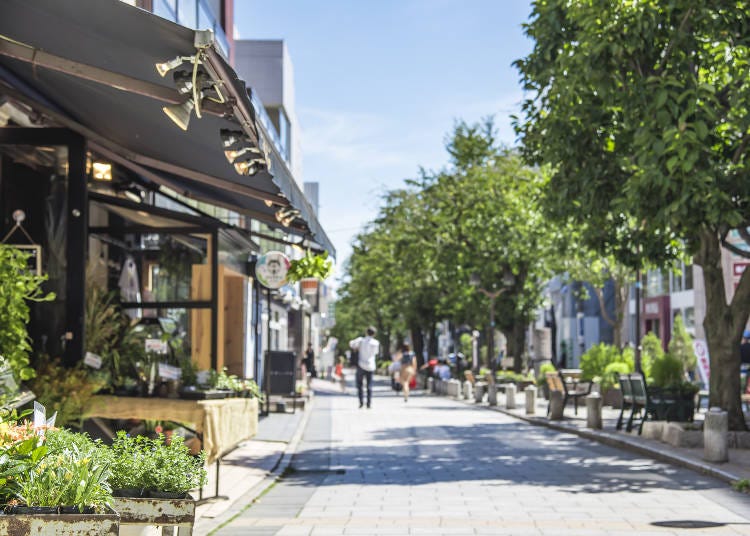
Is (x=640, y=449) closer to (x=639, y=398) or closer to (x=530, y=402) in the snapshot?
(x=639, y=398)

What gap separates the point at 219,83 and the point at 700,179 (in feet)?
31.9

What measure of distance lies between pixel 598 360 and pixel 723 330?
13.5 meters

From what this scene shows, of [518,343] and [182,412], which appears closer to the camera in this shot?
[182,412]

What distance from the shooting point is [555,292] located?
95.2 meters

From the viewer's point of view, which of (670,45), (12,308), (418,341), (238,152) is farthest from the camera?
(418,341)

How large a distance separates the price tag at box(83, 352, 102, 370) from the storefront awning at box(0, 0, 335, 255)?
5.92ft

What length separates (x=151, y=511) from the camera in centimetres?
480

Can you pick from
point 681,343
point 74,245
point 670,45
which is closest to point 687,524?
point 74,245

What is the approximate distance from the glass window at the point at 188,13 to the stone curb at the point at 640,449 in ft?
31.6

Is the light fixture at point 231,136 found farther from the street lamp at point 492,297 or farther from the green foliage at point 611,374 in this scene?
the street lamp at point 492,297

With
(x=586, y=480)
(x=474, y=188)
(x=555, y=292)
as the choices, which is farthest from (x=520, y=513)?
(x=555, y=292)

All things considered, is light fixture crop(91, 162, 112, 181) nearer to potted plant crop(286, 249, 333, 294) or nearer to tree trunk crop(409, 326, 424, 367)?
potted plant crop(286, 249, 333, 294)

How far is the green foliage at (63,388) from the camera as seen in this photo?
29.5 feet

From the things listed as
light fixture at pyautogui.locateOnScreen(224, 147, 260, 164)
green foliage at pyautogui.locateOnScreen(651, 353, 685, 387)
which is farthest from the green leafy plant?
green foliage at pyautogui.locateOnScreen(651, 353, 685, 387)
